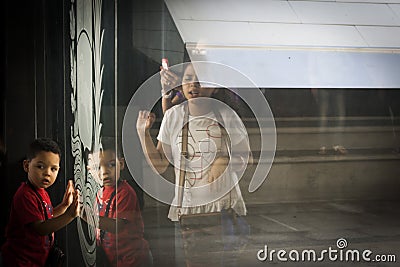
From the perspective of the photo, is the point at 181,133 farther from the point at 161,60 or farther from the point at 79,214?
the point at 79,214

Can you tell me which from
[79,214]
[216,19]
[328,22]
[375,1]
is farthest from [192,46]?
[79,214]

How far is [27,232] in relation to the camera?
2.58 m

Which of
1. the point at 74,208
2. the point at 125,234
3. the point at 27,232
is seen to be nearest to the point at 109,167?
the point at 125,234

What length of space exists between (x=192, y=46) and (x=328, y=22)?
36cm

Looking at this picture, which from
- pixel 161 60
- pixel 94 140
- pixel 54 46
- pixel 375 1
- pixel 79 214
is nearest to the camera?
pixel 375 1

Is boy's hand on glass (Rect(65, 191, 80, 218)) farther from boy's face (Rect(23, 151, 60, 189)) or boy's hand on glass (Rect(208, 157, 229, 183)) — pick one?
boy's hand on glass (Rect(208, 157, 229, 183))

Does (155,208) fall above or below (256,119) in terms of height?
below

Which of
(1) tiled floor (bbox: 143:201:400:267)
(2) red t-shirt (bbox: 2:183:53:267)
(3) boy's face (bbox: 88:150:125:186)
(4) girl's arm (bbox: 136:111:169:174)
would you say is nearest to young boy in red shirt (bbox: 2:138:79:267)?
(2) red t-shirt (bbox: 2:183:53:267)

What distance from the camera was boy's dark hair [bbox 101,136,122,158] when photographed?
6.79 ft

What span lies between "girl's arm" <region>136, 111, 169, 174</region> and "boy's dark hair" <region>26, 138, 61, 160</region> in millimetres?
799

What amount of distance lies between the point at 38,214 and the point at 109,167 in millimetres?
490

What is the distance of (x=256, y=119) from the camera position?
1.73m

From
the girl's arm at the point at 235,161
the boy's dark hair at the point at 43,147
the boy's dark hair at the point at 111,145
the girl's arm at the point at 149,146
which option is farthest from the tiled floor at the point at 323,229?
the boy's dark hair at the point at 43,147

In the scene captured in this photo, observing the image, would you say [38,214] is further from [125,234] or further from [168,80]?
[168,80]
